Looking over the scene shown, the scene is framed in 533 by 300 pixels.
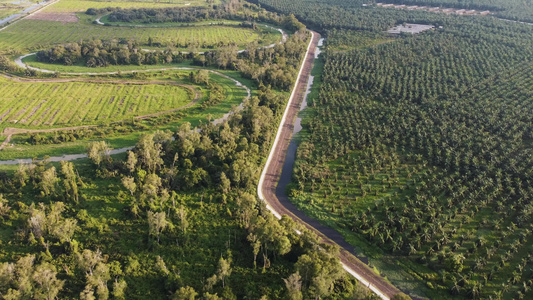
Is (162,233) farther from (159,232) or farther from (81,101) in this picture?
(81,101)

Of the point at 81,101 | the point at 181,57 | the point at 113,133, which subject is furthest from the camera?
the point at 181,57

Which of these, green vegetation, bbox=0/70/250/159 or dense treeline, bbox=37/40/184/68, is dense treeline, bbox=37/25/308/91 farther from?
green vegetation, bbox=0/70/250/159

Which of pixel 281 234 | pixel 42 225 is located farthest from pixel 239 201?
pixel 42 225

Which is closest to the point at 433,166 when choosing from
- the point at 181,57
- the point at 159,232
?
the point at 159,232

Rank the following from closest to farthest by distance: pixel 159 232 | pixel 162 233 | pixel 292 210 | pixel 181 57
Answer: pixel 159 232, pixel 162 233, pixel 292 210, pixel 181 57

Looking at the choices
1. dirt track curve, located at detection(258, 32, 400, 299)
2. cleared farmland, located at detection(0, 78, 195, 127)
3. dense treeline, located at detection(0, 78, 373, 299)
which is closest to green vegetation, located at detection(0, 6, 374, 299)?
dense treeline, located at detection(0, 78, 373, 299)

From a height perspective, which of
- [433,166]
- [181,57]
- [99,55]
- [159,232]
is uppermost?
[99,55]

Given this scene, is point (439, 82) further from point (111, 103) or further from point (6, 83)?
point (6, 83)
